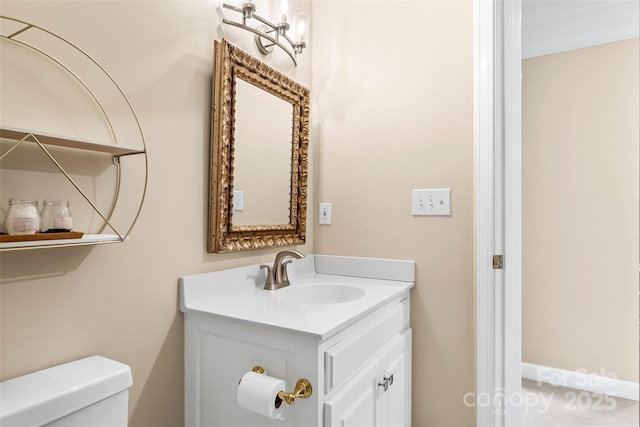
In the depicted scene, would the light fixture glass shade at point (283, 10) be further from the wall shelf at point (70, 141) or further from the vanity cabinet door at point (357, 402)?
the vanity cabinet door at point (357, 402)

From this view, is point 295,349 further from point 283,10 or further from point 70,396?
point 283,10

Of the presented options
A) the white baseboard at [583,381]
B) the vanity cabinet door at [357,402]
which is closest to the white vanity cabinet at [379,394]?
the vanity cabinet door at [357,402]

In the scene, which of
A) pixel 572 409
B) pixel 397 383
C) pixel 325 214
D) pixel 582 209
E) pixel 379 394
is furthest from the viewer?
pixel 582 209

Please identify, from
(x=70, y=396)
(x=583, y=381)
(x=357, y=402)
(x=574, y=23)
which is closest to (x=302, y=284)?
(x=357, y=402)

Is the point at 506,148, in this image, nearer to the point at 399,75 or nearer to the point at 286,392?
the point at 399,75

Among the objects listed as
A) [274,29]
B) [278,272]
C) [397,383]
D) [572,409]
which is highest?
[274,29]

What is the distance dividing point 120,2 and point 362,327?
3.66 ft

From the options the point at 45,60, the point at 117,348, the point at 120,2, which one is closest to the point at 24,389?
the point at 117,348

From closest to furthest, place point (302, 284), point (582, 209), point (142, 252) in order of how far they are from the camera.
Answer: point (142, 252) → point (302, 284) → point (582, 209)

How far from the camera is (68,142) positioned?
77 cm

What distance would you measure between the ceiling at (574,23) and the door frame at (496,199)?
→ 1.27 metres

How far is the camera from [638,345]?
220cm

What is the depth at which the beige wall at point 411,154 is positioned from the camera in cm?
145

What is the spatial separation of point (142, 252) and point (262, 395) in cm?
50
